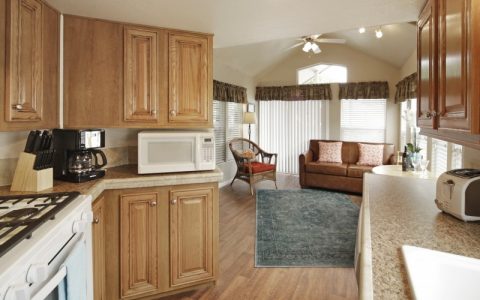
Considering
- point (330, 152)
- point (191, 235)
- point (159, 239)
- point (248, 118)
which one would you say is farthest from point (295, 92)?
point (159, 239)

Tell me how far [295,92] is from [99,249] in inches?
230

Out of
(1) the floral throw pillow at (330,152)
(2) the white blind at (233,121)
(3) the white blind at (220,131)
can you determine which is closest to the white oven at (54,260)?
(3) the white blind at (220,131)

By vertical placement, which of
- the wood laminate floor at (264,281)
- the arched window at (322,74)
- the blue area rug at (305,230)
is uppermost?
the arched window at (322,74)

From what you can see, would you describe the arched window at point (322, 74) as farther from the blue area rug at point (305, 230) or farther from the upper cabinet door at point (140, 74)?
the upper cabinet door at point (140, 74)

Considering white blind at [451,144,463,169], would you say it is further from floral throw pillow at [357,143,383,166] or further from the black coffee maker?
the black coffee maker

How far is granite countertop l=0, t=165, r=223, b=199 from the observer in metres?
1.70

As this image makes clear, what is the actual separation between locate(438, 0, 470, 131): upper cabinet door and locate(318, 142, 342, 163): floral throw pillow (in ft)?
15.6

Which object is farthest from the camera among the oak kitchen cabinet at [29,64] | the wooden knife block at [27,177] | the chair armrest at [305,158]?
the chair armrest at [305,158]

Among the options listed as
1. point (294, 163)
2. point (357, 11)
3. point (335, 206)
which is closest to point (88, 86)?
point (357, 11)

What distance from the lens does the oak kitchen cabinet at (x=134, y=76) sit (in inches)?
79.2

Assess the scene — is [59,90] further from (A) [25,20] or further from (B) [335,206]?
(B) [335,206]

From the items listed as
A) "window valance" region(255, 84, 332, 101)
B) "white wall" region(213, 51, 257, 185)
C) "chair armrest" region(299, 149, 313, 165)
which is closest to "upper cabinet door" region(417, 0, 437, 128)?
"white wall" region(213, 51, 257, 185)

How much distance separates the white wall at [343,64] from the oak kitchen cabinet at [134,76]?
4.96 m

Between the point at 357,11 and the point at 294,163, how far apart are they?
5.43 metres
